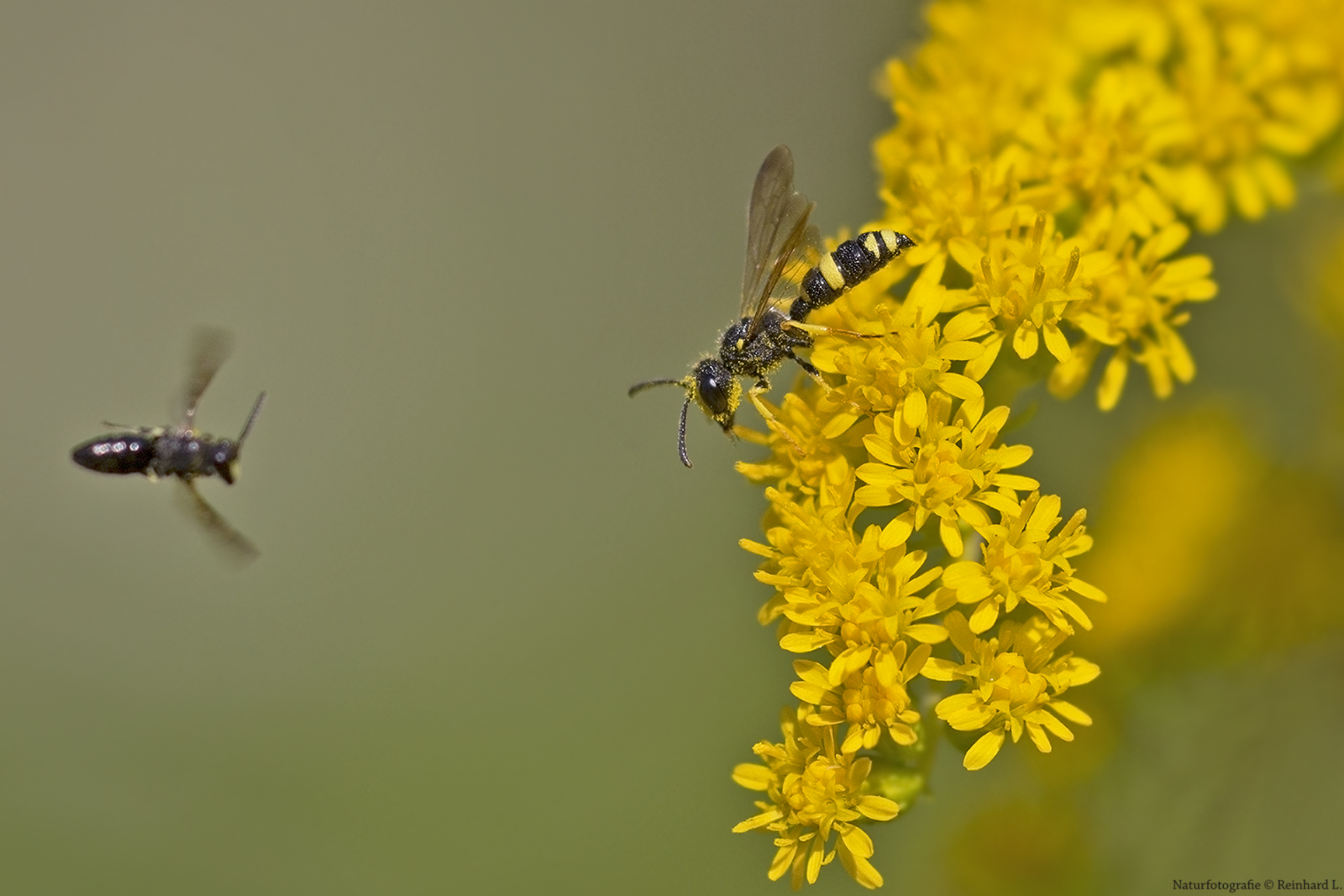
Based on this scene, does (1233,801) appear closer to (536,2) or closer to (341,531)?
(341,531)

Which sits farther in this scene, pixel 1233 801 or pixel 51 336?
pixel 51 336

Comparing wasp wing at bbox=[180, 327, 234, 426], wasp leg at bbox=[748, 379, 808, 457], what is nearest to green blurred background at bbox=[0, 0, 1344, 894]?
wasp wing at bbox=[180, 327, 234, 426]

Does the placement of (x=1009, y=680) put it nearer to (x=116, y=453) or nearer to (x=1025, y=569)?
(x=1025, y=569)

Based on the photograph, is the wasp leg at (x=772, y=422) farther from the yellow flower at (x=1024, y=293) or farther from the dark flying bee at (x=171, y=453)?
the dark flying bee at (x=171, y=453)

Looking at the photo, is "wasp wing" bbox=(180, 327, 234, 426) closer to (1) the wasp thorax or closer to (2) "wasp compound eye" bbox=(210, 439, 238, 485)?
(2) "wasp compound eye" bbox=(210, 439, 238, 485)

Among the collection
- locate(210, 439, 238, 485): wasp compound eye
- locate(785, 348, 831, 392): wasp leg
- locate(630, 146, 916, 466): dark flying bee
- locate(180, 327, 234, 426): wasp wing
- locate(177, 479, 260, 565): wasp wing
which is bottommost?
locate(177, 479, 260, 565): wasp wing

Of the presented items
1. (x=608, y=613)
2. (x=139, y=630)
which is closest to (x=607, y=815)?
(x=608, y=613)
